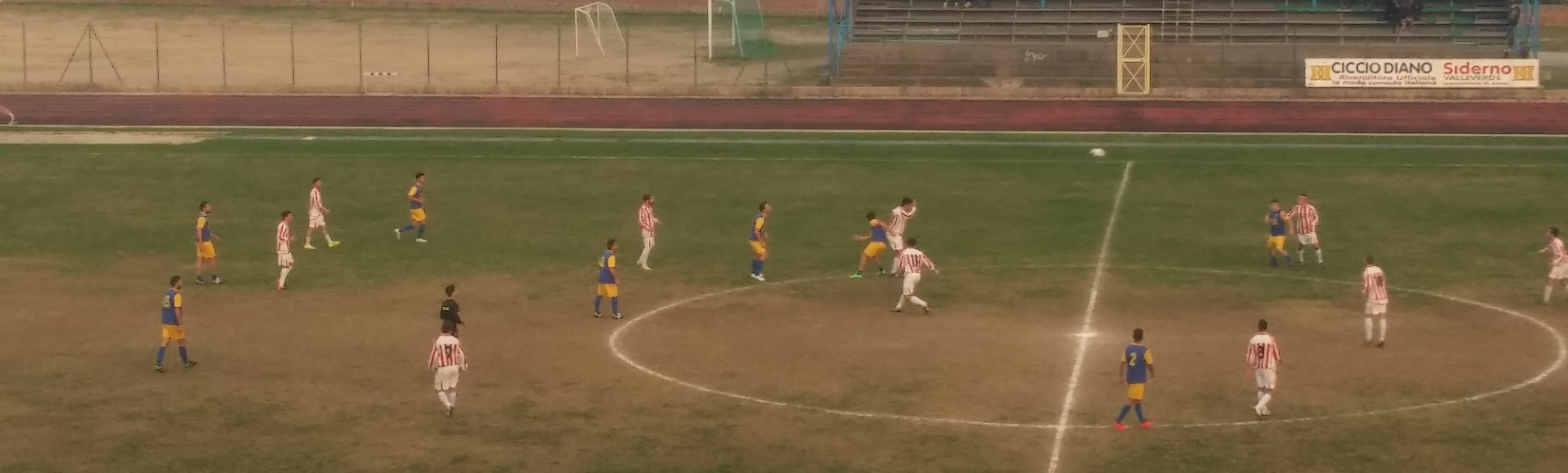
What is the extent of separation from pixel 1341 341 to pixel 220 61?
5827 cm

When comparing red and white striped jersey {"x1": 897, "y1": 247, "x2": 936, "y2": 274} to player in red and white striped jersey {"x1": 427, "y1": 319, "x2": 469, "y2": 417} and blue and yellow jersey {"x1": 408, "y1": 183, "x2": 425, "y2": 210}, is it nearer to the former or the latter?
player in red and white striped jersey {"x1": 427, "y1": 319, "x2": 469, "y2": 417}

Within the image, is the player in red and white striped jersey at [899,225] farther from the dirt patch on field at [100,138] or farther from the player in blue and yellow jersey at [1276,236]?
the dirt patch on field at [100,138]

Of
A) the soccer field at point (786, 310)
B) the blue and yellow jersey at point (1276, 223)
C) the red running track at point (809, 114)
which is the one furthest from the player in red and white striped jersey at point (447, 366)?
the red running track at point (809, 114)

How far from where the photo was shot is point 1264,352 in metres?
30.5

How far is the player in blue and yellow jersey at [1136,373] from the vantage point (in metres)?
29.8

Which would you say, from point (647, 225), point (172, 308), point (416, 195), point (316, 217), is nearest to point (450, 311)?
point (172, 308)

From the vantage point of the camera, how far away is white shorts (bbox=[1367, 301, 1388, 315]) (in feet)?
116

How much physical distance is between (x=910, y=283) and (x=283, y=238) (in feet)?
41.1

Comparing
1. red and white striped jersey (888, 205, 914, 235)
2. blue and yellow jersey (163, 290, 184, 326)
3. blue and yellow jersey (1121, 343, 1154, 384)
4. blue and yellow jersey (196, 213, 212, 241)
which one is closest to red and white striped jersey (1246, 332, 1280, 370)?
blue and yellow jersey (1121, 343, 1154, 384)

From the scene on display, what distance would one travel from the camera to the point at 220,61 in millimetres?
84188

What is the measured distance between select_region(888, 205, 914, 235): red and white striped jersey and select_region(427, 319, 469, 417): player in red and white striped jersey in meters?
14.6

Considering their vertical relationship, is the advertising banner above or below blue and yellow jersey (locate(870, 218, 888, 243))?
above

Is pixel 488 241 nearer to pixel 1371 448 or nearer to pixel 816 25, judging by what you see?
pixel 1371 448

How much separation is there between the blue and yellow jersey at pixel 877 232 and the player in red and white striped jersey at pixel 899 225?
0.64m
